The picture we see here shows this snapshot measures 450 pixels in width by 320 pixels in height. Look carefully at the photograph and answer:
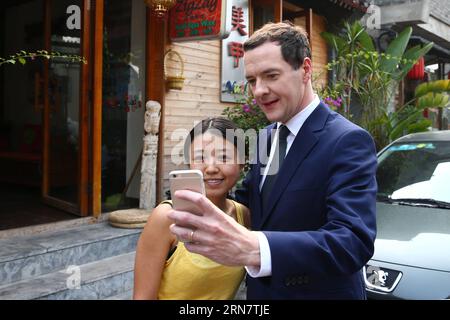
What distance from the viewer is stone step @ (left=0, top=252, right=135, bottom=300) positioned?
12.1 feet

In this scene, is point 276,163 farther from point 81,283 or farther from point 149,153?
point 149,153

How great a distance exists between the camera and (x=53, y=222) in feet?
16.3

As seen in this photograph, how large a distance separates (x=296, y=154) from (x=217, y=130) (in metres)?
0.37

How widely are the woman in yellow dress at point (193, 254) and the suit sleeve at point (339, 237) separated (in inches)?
20.0

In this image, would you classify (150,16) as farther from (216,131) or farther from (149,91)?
(216,131)

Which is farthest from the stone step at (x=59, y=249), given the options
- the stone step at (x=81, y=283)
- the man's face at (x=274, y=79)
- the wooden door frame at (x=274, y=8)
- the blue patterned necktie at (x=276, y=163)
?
the wooden door frame at (x=274, y=8)

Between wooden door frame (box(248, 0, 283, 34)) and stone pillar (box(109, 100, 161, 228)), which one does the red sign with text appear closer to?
stone pillar (box(109, 100, 161, 228))

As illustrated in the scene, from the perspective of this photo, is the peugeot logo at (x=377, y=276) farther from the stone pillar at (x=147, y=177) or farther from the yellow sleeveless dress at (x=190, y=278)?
the stone pillar at (x=147, y=177)

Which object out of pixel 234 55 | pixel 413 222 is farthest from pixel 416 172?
pixel 234 55

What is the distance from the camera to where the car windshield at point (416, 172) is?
377cm

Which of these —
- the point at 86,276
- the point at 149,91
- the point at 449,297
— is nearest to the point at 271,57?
the point at 449,297

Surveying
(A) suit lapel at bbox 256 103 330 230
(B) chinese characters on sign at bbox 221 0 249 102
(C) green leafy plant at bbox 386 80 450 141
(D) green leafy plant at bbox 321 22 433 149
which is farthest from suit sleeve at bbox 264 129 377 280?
(C) green leafy plant at bbox 386 80 450 141

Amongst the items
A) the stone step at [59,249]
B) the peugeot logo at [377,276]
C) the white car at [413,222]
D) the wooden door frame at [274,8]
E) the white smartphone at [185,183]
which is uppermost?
the wooden door frame at [274,8]

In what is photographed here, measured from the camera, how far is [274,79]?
4.65 feet
